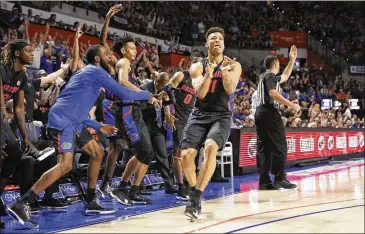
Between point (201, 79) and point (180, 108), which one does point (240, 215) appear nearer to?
point (201, 79)

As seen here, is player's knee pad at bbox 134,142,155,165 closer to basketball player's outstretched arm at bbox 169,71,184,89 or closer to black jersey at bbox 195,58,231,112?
black jersey at bbox 195,58,231,112

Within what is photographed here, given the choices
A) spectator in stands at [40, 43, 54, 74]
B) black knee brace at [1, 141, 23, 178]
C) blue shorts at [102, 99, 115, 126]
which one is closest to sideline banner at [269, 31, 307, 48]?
spectator in stands at [40, 43, 54, 74]

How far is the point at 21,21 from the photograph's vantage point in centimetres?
1270

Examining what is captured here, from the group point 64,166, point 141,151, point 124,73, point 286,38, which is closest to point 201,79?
Result: point 124,73

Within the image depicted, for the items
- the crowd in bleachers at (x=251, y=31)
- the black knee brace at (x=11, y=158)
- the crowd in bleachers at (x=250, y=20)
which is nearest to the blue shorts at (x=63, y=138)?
the black knee brace at (x=11, y=158)

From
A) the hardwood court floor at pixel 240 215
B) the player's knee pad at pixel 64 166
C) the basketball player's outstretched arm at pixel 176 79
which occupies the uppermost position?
the basketball player's outstretched arm at pixel 176 79

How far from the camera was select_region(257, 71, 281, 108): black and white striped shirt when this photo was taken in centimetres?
823

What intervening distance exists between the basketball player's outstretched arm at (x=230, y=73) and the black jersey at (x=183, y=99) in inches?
88.8

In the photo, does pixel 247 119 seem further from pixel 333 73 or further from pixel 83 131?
pixel 333 73

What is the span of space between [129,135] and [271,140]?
9.21 ft

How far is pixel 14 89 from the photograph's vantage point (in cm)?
546

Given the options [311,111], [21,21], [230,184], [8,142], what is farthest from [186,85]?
[311,111]

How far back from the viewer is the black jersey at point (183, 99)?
8.05 meters

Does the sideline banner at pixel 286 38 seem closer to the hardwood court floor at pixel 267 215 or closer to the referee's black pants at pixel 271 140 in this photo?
the referee's black pants at pixel 271 140
